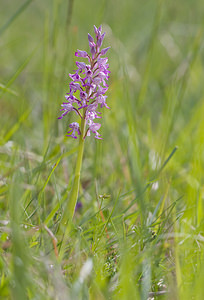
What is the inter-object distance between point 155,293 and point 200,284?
0.98ft

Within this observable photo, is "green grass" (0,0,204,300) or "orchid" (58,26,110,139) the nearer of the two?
"green grass" (0,0,204,300)

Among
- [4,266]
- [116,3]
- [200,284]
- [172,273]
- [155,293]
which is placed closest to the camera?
[200,284]

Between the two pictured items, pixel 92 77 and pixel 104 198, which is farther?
pixel 104 198

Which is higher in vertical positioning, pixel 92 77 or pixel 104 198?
pixel 92 77

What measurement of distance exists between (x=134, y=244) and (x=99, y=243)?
0.56 feet

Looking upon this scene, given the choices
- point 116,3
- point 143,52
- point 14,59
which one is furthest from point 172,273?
A: point 116,3

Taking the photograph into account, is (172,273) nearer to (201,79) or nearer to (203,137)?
(203,137)

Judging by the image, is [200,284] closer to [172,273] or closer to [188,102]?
[172,273]

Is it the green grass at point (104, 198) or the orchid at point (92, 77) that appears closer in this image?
the green grass at point (104, 198)

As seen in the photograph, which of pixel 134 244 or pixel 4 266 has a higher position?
pixel 134 244

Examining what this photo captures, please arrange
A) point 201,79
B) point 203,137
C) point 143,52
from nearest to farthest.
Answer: point 203,137, point 201,79, point 143,52

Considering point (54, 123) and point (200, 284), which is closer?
point (200, 284)

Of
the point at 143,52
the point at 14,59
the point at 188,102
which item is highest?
the point at 143,52

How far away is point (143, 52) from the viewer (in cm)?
625
